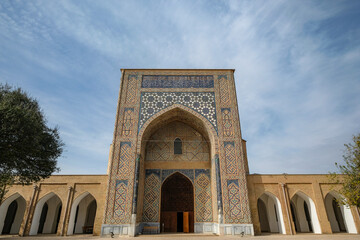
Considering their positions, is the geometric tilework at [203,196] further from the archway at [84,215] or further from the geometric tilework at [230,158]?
the archway at [84,215]

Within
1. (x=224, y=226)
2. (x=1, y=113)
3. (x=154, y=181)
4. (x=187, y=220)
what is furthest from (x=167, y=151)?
(x=1, y=113)

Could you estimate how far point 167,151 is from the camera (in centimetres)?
1255

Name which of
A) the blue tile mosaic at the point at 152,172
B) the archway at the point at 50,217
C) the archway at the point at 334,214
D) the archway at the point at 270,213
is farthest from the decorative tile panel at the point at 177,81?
the archway at the point at 334,214

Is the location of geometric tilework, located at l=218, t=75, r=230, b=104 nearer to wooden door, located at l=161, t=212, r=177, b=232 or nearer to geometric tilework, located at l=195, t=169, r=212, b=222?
geometric tilework, located at l=195, t=169, r=212, b=222

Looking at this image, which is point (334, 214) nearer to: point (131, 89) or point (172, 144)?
point (172, 144)

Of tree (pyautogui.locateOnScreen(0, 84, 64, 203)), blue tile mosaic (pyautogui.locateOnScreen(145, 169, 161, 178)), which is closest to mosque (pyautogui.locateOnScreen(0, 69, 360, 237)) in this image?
blue tile mosaic (pyautogui.locateOnScreen(145, 169, 161, 178))

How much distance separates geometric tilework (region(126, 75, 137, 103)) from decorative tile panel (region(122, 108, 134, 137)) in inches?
23.6

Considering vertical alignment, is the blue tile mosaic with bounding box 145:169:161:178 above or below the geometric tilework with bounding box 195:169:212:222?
above

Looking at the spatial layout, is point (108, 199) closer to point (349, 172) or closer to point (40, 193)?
point (40, 193)

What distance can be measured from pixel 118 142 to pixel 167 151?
9.20ft

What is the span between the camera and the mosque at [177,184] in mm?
10133

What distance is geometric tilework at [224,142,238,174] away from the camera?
35.0ft

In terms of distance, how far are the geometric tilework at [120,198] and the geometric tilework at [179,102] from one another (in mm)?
3163

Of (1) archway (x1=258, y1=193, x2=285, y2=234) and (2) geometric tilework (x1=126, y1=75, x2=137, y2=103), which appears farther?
(2) geometric tilework (x1=126, y1=75, x2=137, y2=103)
